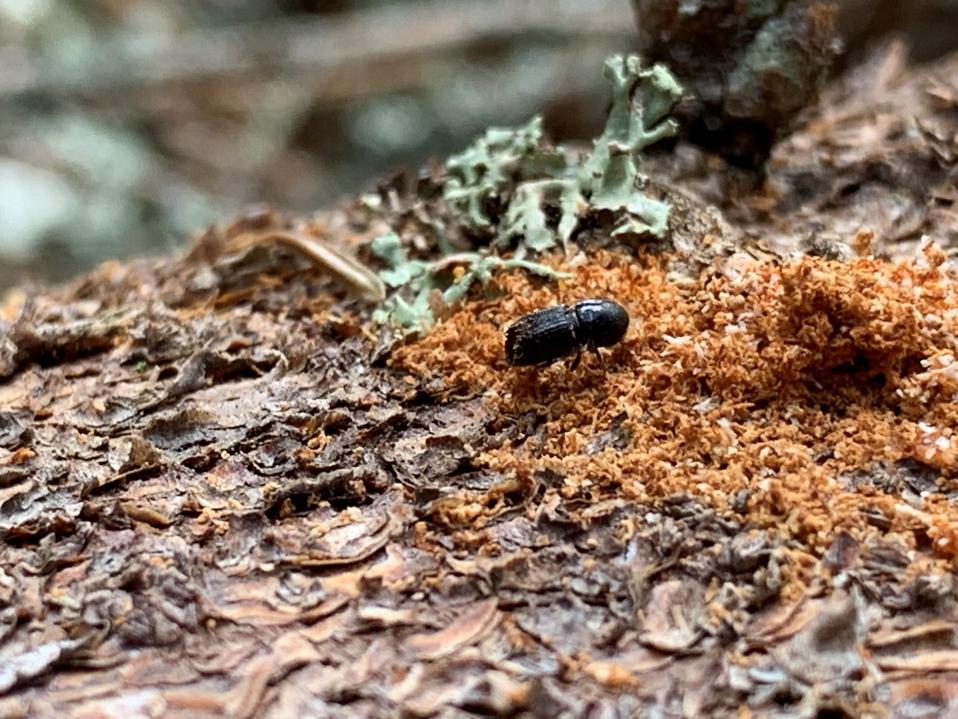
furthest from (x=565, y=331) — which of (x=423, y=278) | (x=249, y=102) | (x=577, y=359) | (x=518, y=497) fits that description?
(x=249, y=102)

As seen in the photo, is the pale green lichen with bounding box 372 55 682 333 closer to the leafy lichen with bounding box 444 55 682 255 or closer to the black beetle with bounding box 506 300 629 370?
the leafy lichen with bounding box 444 55 682 255

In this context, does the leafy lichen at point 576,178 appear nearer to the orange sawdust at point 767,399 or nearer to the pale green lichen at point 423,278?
the pale green lichen at point 423,278

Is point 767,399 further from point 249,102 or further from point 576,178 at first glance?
point 249,102

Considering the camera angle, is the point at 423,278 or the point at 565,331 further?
the point at 423,278

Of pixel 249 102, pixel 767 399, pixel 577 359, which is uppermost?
pixel 249 102

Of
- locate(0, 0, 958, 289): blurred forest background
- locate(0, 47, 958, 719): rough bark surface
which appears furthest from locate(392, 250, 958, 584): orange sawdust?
locate(0, 0, 958, 289): blurred forest background

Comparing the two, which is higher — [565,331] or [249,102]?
[249,102]

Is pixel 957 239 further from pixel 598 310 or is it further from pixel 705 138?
pixel 598 310

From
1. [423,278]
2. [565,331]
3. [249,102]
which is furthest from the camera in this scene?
[249,102]

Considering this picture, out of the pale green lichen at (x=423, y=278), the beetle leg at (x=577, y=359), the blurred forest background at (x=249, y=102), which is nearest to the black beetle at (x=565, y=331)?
the beetle leg at (x=577, y=359)
